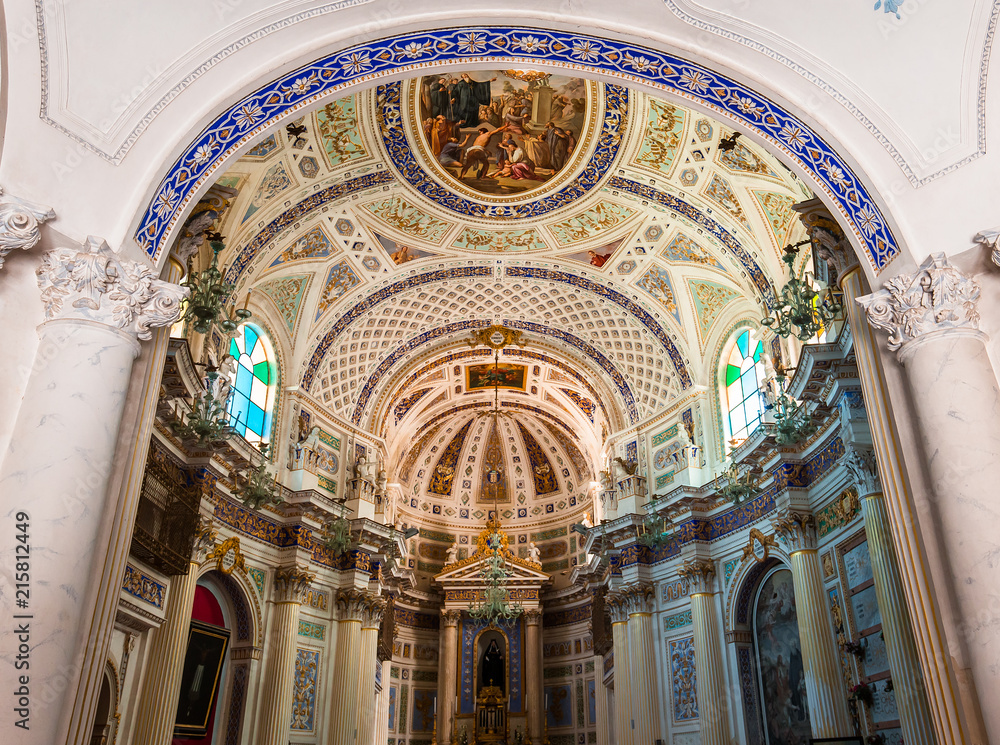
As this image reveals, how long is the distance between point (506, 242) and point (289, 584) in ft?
28.6

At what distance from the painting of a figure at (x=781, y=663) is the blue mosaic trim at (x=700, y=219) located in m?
5.70

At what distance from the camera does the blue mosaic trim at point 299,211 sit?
49.8 ft

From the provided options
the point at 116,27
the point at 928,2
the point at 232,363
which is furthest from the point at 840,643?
the point at 116,27

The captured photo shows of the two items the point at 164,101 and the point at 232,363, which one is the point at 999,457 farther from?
the point at 232,363

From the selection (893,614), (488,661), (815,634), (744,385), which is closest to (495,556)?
(488,661)

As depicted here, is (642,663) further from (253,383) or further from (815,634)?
(253,383)

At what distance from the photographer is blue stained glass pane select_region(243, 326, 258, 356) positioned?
17250mm

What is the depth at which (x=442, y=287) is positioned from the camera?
19688mm

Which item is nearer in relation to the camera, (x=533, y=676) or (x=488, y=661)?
(x=533, y=676)

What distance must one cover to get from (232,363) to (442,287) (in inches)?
226

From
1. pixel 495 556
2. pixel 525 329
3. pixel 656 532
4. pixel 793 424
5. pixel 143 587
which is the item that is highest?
pixel 525 329

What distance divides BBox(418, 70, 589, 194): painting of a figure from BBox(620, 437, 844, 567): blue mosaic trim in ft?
23.3

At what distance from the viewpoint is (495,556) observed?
2339 cm

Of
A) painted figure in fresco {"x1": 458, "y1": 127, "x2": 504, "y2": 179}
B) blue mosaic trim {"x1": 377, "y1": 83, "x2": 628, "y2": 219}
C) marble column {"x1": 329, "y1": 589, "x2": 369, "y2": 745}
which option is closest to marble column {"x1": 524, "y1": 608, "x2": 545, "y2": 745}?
marble column {"x1": 329, "y1": 589, "x2": 369, "y2": 745}
